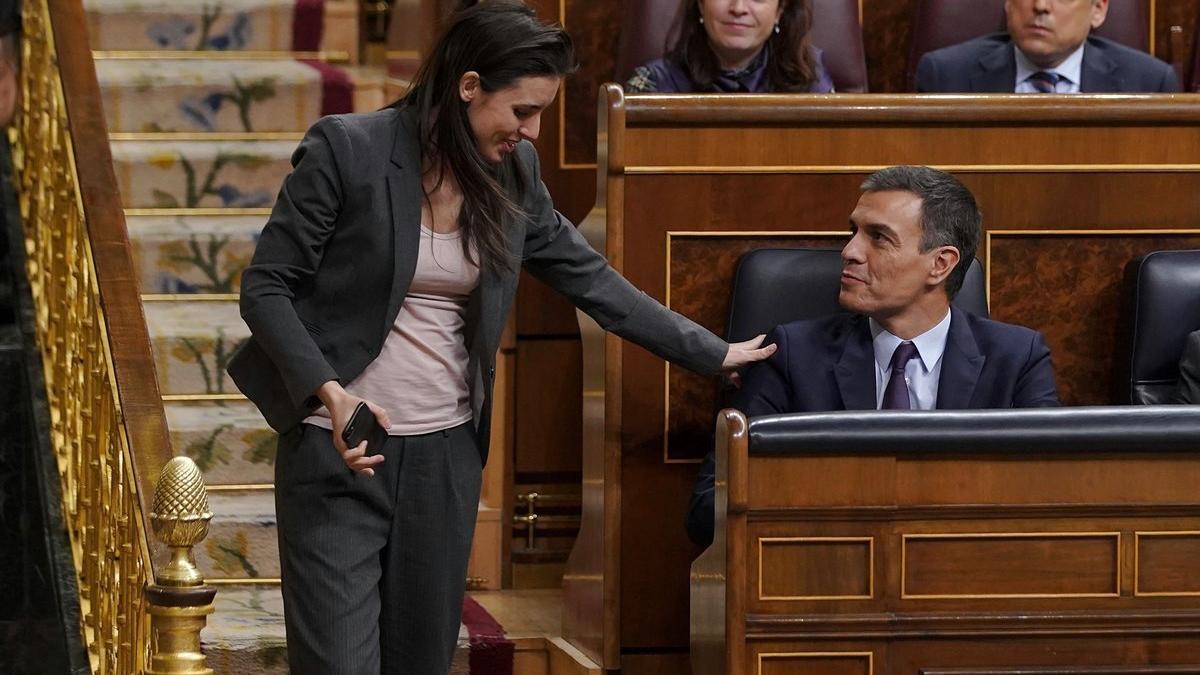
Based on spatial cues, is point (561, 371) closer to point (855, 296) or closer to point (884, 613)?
point (855, 296)

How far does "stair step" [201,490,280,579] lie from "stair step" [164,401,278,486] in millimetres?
156

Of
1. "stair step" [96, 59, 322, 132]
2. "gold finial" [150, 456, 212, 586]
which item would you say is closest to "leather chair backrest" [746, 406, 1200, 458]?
"gold finial" [150, 456, 212, 586]

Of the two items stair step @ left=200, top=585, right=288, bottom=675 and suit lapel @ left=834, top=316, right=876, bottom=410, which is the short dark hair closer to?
suit lapel @ left=834, top=316, right=876, bottom=410

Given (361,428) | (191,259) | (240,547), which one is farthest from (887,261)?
(191,259)

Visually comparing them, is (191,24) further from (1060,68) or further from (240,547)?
(1060,68)

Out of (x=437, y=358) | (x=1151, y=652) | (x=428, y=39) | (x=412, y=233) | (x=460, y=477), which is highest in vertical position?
(x=428, y=39)

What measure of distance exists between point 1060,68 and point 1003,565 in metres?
1.23

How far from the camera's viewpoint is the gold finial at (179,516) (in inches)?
75.4

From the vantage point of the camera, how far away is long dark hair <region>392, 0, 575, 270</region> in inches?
79.0

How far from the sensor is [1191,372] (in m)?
2.52

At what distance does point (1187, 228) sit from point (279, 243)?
1.33 m

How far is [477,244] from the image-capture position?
206 cm

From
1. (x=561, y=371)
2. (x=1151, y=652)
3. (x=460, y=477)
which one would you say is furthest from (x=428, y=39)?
(x=1151, y=652)

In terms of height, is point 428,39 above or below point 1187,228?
above
